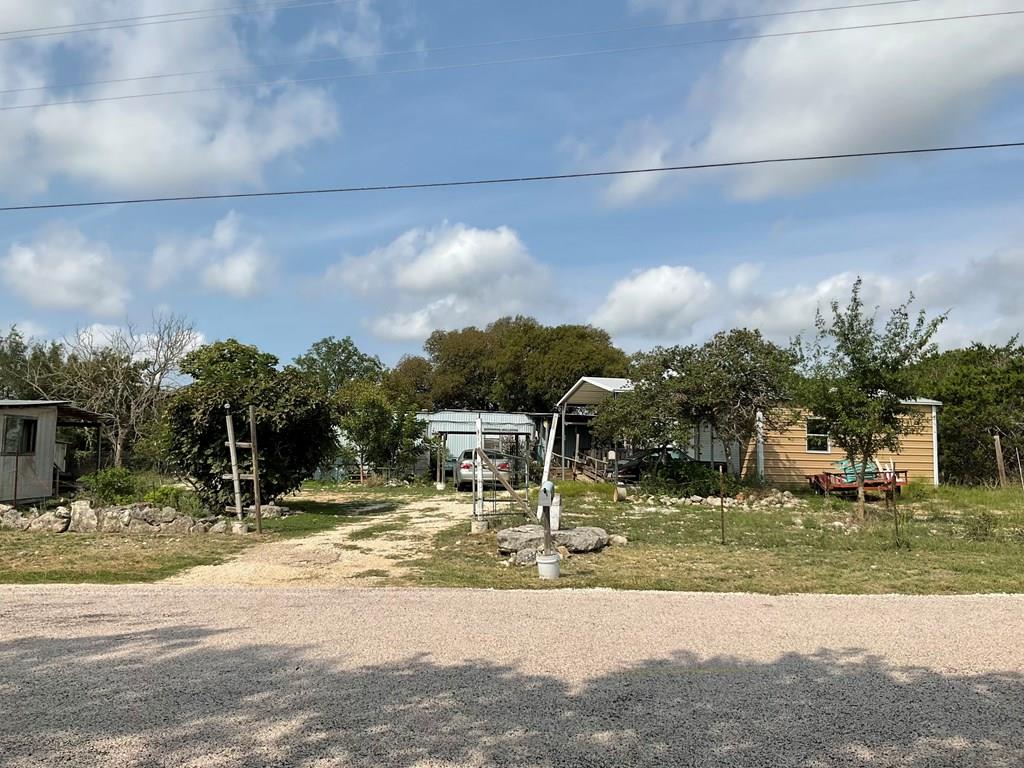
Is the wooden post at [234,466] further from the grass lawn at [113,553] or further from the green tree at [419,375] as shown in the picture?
the green tree at [419,375]

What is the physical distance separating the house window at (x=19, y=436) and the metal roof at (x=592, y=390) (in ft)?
49.4

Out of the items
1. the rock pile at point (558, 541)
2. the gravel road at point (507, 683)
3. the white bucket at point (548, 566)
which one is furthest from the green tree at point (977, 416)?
the gravel road at point (507, 683)

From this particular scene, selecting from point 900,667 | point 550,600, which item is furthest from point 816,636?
point 550,600

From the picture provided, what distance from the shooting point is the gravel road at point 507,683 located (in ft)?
12.7

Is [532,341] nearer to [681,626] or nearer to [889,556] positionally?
[889,556]

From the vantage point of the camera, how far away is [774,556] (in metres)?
11.5

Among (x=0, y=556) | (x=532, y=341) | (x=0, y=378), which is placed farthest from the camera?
(x=532, y=341)

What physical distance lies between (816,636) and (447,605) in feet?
10.7

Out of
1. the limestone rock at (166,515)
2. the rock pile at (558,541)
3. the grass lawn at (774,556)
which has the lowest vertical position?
the grass lawn at (774,556)

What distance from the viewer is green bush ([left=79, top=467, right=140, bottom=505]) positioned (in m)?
17.2

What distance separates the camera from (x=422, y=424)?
1175 inches

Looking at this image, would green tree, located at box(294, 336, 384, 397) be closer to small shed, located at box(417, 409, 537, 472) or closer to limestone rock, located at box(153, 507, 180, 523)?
small shed, located at box(417, 409, 537, 472)

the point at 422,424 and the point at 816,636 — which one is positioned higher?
the point at 422,424

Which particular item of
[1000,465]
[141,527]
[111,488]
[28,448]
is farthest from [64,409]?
[1000,465]
